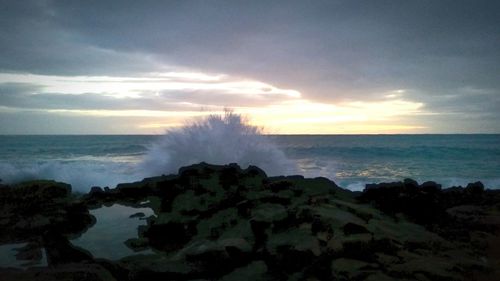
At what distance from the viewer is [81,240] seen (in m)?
6.64

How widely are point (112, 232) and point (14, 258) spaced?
68.5 inches

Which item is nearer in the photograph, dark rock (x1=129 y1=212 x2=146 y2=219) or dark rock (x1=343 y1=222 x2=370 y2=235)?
dark rock (x1=343 y1=222 x2=370 y2=235)

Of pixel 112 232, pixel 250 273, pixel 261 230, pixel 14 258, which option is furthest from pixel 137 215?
pixel 250 273

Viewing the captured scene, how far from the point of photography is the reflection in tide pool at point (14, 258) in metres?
5.27

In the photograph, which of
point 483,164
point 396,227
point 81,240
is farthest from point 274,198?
point 483,164

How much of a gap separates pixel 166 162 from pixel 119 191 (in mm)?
5663

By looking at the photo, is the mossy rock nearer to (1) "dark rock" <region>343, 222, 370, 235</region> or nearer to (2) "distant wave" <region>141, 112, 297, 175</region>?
(1) "dark rock" <region>343, 222, 370, 235</region>

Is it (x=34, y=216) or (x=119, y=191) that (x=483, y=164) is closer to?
(x=119, y=191)

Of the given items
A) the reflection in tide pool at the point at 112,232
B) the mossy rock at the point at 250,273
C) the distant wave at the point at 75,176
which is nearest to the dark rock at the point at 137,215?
the reflection in tide pool at the point at 112,232

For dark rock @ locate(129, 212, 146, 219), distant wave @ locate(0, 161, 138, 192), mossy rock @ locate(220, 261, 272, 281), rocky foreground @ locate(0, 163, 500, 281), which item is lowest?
distant wave @ locate(0, 161, 138, 192)

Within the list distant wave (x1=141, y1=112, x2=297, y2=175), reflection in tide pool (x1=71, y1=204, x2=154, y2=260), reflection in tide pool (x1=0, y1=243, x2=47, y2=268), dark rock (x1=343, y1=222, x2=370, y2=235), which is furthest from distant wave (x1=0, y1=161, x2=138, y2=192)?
dark rock (x1=343, y1=222, x2=370, y2=235)

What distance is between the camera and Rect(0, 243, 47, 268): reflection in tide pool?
5.27 metres

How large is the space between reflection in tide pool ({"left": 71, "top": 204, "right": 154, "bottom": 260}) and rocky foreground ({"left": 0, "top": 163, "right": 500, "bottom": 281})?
0.23 m

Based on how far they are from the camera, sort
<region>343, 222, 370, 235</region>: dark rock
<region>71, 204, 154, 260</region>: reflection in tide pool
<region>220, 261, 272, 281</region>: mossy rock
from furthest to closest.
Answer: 1. <region>71, 204, 154, 260</region>: reflection in tide pool
2. <region>343, 222, 370, 235</region>: dark rock
3. <region>220, 261, 272, 281</region>: mossy rock
